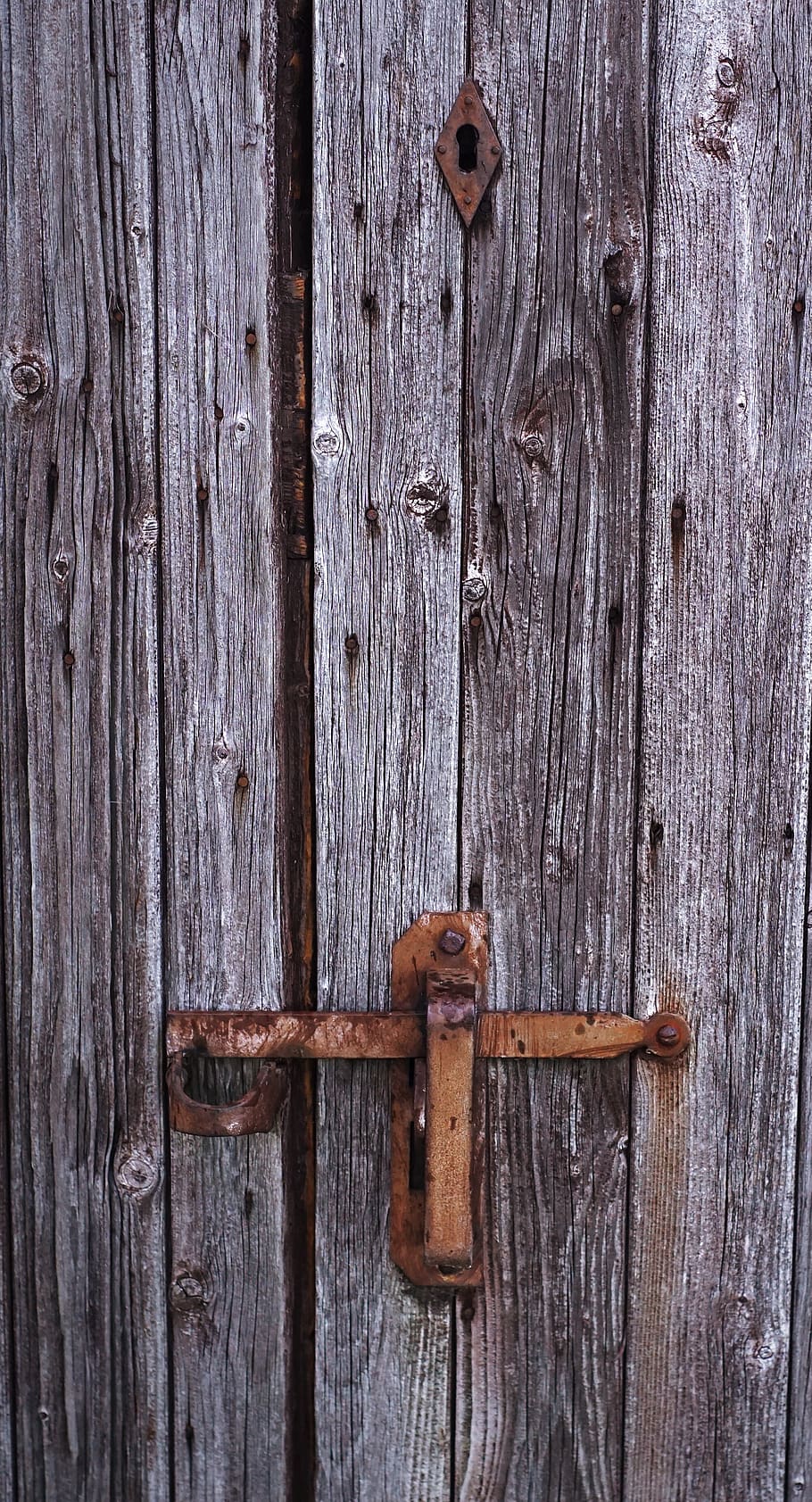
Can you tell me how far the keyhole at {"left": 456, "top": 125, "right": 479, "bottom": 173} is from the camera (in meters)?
0.96

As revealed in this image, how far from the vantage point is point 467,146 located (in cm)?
97

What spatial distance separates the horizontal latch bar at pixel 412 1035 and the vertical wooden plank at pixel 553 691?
0.03 metres

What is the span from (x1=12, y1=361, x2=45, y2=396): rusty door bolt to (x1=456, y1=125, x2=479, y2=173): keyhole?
0.46 metres

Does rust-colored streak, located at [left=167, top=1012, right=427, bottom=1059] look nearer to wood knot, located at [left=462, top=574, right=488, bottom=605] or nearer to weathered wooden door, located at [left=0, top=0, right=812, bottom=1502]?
weathered wooden door, located at [left=0, top=0, right=812, bottom=1502]

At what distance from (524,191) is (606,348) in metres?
0.17

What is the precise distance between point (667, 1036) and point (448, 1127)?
0.78 ft

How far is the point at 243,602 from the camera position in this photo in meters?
1.01

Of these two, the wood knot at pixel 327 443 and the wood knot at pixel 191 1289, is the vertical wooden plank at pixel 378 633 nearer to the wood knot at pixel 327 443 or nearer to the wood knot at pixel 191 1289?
the wood knot at pixel 327 443

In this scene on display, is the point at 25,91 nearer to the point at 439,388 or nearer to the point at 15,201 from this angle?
the point at 15,201

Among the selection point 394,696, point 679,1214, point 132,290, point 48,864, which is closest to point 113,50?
point 132,290

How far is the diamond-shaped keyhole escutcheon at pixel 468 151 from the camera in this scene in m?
0.96

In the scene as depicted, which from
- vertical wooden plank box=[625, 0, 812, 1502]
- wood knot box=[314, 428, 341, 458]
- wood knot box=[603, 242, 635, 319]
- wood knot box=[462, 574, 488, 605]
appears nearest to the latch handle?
vertical wooden plank box=[625, 0, 812, 1502]

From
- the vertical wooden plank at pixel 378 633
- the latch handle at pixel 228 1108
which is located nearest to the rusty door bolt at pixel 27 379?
the vertical wooden plank at pixel 378 633

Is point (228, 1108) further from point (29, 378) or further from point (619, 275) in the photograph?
point (619, 275)
